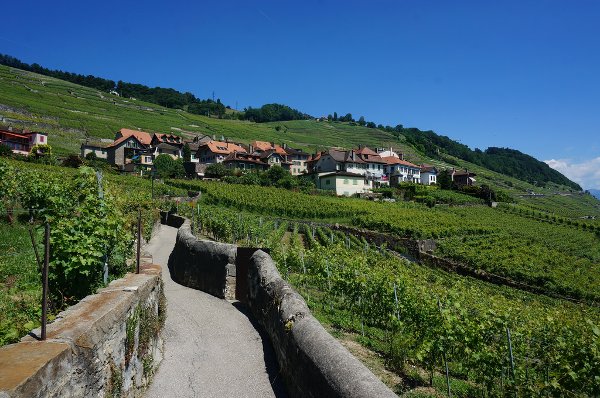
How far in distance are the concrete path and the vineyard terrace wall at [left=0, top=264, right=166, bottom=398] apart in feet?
1.72

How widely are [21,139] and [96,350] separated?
7437cm

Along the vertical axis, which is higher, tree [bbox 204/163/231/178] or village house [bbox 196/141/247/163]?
village house [bbox 196/141/247/163]

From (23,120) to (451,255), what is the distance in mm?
79610

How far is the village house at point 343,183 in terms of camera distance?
246 feet

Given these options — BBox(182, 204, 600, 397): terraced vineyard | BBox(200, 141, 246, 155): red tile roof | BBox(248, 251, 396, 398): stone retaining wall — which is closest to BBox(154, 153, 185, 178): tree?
A: BBox(200, 141, 246, 155): red tile roof

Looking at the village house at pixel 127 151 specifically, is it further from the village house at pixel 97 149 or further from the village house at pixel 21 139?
the village house at pixel 21 139

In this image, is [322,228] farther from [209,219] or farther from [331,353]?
[331,353]

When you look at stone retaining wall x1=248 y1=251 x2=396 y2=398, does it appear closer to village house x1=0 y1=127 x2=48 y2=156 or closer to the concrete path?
the concrete path

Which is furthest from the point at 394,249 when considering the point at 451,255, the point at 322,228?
the point at 322,228

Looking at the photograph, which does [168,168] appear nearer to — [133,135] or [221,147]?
[133,135]

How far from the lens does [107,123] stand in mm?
102188

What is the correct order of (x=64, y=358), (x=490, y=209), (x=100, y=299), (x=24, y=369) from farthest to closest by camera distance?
(x=490, y=209), (x=100, y=299), (x=64, y=358), (x=24, y=369)

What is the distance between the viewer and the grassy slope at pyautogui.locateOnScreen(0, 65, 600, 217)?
8444 centimetres

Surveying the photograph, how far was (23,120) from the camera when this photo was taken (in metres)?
78.3
